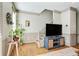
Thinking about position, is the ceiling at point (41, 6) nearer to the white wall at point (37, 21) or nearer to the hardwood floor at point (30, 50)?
the white wall at point (37, 21)

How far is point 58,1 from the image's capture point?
2.29 metres

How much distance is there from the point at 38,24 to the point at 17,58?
3.05ft

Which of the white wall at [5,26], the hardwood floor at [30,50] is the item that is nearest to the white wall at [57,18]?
the hardwood floor at [30,50]

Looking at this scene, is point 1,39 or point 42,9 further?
point 42,9

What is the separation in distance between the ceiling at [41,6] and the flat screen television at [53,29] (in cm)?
41

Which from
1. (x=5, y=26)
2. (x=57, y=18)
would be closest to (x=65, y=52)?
(x=57, y=18)

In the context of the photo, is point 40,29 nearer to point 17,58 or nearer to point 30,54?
point 30,54

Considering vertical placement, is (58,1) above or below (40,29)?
above

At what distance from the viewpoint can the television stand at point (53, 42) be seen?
2303 millimetres

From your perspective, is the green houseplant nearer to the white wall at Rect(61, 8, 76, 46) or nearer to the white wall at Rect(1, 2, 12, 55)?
the white wall at Rect(1, 2, 12, 55)

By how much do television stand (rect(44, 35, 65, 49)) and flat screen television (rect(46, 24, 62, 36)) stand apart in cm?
10

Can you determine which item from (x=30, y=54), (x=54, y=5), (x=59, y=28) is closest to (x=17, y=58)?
(x=30, y=54)

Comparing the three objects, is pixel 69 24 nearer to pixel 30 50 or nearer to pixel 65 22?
pixel 65 22

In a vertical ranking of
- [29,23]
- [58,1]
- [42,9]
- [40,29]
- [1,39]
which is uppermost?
[58,1]
